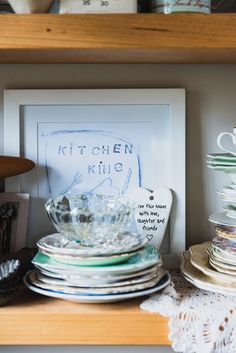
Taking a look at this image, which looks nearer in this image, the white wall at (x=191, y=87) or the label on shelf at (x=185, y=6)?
the label on shelf at (x=185, y=6)

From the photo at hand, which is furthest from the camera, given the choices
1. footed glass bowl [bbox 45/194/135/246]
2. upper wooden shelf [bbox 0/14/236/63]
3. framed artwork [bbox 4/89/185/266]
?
framed artwork [bbox 4/89/185/266]

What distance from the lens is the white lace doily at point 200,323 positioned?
0.68 metres

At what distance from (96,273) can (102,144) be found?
251 millimetres

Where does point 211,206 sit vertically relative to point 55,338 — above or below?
above

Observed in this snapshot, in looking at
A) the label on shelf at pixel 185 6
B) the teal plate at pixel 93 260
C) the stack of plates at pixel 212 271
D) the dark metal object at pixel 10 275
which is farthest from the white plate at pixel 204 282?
the label on shelf at pixel 185 6

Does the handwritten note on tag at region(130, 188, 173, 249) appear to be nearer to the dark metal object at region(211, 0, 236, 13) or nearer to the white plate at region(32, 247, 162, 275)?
the white plate at region(32, 247, 162, 275)

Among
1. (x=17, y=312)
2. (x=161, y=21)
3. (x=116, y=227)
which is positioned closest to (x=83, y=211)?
(x=116, y=227)

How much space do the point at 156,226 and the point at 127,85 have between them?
229 millimetres

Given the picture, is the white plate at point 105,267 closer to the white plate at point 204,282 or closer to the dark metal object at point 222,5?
the white plate at point 204,282

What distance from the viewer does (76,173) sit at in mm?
874

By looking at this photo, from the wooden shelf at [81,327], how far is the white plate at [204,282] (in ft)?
0.25

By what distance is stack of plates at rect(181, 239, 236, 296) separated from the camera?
72 centimetres

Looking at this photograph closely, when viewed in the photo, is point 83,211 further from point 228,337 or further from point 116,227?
point 228,337

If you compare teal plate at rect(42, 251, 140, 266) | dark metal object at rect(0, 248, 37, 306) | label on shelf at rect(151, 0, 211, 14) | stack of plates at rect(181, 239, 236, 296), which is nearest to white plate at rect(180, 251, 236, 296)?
stack of plates at rect(181, 239, 236, 296)
